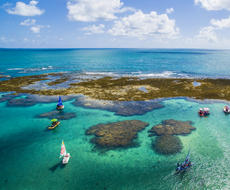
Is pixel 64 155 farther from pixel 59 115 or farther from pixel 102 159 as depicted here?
pixel 59 115

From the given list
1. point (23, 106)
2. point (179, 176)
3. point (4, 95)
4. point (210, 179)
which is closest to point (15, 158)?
point (23, 106)

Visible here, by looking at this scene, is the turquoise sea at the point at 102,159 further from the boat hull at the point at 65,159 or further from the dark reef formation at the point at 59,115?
the dark reef formation at the point at 59,115

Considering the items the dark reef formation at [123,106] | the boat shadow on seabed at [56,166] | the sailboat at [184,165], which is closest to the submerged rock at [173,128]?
the dark reef formation at [123,106]

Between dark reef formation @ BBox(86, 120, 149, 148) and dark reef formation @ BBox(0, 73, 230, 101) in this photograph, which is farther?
dark reef formation @ BBox(0, 73, 230, 101)

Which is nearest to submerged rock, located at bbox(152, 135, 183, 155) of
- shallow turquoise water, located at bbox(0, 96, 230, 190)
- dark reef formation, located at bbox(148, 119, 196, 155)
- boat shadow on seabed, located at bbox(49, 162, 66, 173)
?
→ dark reef formation, located at bbox(148, 119, 196, 155)

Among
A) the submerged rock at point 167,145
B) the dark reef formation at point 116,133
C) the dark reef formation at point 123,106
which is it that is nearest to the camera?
the submerged rock at point 167,145

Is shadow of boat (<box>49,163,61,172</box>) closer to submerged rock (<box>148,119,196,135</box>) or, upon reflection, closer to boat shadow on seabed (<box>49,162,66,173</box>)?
boat shadow on seabed (<box>49,162,66,173</box>)

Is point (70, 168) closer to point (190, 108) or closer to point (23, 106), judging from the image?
point (23, 106)

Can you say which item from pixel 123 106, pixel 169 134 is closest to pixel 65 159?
pixel 169 134
